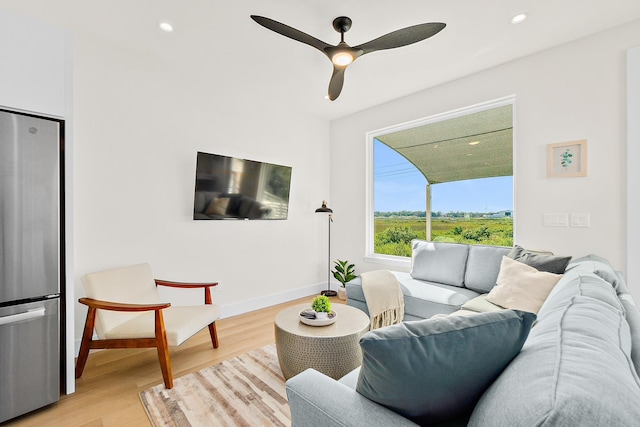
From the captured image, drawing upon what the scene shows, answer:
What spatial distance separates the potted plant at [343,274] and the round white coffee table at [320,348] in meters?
2.10

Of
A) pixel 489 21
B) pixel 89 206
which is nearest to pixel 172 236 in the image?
pixel 89 206

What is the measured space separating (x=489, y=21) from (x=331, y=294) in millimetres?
3615

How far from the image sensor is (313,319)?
7.27ft

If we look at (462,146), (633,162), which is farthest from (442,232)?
(633,162)

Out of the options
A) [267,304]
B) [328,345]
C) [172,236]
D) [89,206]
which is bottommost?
[267,304]

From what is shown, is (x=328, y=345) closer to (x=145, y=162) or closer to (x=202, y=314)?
(x=202, y=314)

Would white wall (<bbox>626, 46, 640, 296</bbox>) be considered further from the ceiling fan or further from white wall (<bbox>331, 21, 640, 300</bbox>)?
the ceiling fan

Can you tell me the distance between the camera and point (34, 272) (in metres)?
1.89

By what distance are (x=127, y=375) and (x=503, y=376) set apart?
2.64m

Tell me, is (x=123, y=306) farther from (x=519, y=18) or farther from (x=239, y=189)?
Answer: (x=519, y=18)

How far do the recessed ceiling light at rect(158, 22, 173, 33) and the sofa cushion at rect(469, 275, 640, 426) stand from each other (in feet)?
9.98

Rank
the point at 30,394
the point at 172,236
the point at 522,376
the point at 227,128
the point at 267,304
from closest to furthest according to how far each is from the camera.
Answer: the point at 522,376
the point at 30,394
the point at 172,236
the point at 227,128
the point at 267,304

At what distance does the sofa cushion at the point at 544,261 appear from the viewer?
90.4 inches

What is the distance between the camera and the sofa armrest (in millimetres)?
841
